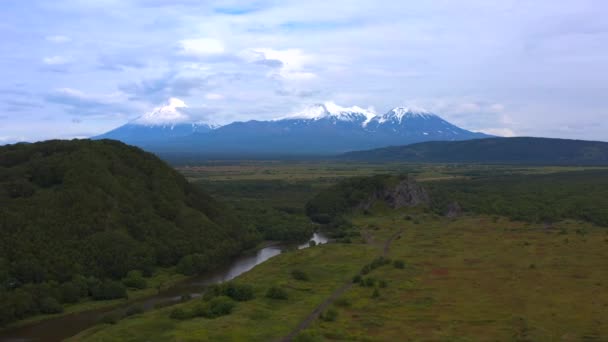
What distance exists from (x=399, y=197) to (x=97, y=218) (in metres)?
104

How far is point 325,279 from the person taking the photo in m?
86.8

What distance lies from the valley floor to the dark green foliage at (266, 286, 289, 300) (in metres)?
0.81

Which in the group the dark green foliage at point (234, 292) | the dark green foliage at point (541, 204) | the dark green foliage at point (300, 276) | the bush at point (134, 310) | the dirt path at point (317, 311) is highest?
the dark green foliage at point (541, 204)

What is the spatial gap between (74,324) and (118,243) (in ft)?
85.4

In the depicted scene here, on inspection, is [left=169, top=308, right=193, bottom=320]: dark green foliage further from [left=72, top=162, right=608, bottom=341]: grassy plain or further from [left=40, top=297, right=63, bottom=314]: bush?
[left=40, top=297, right=63, bottom=314]: bush

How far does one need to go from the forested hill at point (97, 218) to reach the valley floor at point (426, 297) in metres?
18.3

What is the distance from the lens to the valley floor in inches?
2324

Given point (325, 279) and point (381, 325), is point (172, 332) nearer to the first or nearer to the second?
point (381, 325)

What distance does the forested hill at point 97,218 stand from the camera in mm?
83062

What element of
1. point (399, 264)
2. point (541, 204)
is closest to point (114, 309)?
point (399, 264)

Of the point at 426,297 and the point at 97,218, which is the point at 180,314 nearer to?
the point at 426,297

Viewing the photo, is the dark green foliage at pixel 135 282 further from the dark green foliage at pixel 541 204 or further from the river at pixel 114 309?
the dark green foliage at pixel 541 204

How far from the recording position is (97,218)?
97.0 metres

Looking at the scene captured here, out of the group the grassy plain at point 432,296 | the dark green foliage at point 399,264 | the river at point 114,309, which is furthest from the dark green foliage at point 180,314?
the dark green foliage at point 399,264
